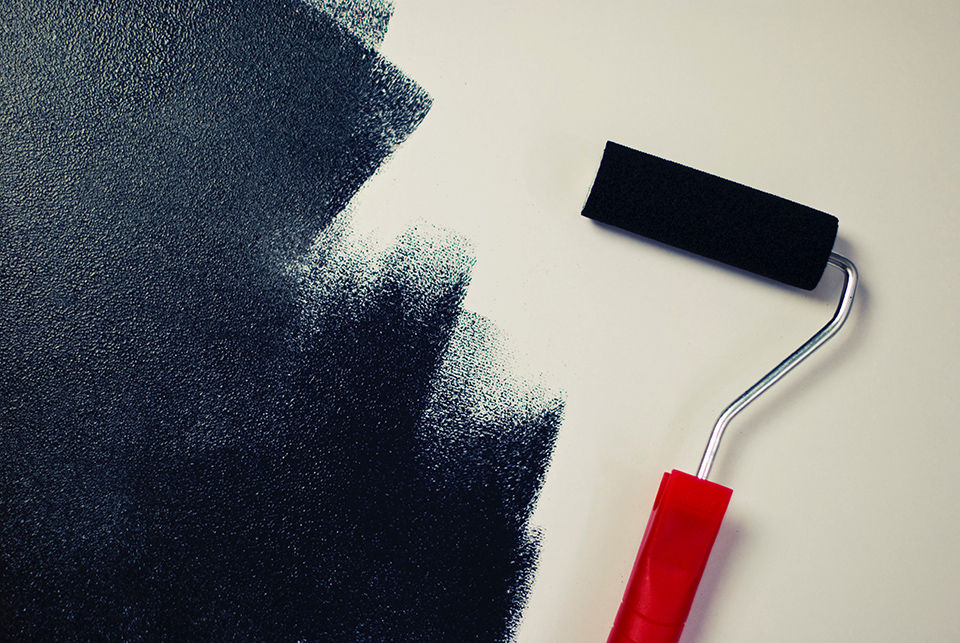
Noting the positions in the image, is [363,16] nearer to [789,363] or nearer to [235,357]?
[235,357]

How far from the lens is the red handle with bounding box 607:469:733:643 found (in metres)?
0.80

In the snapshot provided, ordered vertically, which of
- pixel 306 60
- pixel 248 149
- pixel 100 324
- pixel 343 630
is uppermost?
pixel 306 60

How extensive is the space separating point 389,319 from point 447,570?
13.0 inches

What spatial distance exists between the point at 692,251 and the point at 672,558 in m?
0.39

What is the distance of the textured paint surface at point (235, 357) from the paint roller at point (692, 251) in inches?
6.3

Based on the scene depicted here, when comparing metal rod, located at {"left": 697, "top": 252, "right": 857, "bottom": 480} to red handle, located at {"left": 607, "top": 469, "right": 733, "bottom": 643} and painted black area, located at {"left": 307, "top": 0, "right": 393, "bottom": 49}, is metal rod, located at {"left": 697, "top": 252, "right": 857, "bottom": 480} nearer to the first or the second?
red handle, located at {"left": 607, "top": 469, "right": 733, "bottom": 643}

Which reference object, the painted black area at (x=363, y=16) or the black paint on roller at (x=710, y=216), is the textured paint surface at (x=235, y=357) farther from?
the black paint on roller at (x=710, y=216)

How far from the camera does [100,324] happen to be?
2.71ft

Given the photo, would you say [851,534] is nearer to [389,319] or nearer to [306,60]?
[389,319]

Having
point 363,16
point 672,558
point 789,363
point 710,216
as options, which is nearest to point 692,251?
point 710,216

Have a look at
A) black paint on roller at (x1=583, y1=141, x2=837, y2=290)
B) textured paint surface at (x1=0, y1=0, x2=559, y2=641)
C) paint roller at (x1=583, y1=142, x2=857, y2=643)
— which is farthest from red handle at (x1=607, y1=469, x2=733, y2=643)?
black paint on roller at (x1=583, y1=141, x2=837, y2=290)

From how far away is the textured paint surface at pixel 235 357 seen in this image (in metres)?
0.82

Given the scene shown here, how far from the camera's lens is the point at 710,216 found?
0.83 metres

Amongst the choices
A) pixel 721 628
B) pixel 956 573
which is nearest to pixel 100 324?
pixel 721 628
